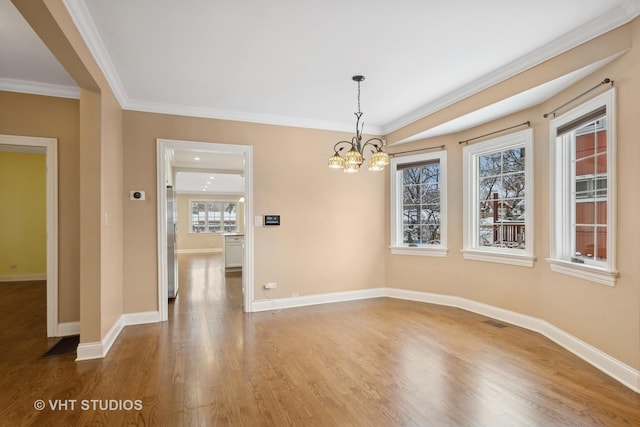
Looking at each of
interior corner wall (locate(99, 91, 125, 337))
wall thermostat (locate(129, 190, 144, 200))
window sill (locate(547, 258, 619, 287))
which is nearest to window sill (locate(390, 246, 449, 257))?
window sill (locate(547, 258, 619, 287))

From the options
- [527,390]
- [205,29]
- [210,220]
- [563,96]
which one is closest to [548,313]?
[527,390]

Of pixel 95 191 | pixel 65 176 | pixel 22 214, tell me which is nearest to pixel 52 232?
pixel 65 176

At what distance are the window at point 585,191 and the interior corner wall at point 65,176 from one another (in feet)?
17.3

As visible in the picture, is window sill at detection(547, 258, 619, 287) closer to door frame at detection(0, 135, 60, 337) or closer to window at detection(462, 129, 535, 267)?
window at detection(462, 129, 535, 267)

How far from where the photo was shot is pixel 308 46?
111 inches

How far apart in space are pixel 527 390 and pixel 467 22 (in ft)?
9.33

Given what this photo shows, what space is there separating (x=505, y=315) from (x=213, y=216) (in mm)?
12510

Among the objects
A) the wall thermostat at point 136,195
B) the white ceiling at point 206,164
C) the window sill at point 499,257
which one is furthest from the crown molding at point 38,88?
the window sill at point 499,257

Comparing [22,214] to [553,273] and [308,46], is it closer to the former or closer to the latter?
[308,46]

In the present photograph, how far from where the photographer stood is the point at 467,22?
2.50 metres

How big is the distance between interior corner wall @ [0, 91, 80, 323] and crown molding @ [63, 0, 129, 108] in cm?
62

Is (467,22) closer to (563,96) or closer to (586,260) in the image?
(563,96)

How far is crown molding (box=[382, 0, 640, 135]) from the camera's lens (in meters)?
2.41

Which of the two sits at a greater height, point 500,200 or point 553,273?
point 500,200
